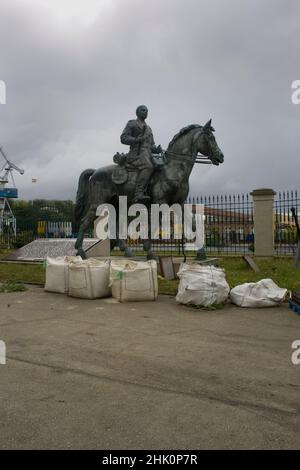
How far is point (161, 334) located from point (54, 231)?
23.7 metres

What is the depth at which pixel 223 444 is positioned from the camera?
2.44 meters

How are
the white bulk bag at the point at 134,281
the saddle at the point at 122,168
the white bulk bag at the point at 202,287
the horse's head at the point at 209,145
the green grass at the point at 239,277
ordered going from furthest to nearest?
the saddle at the point at 122,168
the horse's head at the point at 209,145
the green grass at the point at 239,277
the white bulk bag at the point at 134,281
the white bulk bag at the point at 202,287

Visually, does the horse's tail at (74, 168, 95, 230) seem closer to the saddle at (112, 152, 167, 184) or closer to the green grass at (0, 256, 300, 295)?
the saddle at (112, 152, 167, 184)

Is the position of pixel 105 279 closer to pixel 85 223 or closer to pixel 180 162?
pixel 180 162

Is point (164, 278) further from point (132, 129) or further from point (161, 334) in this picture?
point (161, 334)

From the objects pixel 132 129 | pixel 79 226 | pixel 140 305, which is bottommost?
pixel 140 305

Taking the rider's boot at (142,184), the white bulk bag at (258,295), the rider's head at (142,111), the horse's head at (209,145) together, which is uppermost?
the rider's head at (142,111)

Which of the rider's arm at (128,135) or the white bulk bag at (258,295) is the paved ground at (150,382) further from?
the rider's arm at (128,135)

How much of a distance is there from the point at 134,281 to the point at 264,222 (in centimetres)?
999

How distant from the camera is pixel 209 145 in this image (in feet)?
32.1

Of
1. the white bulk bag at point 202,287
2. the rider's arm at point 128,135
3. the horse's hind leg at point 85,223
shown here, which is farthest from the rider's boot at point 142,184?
the white bulk bag at point 202,287

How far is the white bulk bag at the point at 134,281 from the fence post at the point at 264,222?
9.52 metres

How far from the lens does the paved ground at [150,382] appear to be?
8.41 ft
